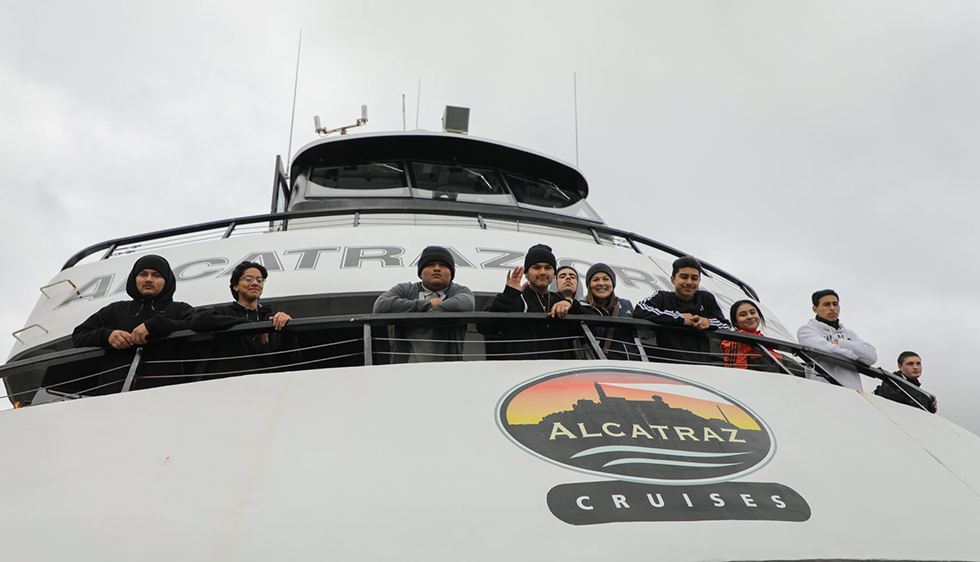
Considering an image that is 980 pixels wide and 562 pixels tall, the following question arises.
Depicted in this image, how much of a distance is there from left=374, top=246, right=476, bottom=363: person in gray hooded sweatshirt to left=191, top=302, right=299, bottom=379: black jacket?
61 centimetres

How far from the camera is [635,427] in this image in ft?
10.0

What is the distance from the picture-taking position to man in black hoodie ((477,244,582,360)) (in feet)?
12.6

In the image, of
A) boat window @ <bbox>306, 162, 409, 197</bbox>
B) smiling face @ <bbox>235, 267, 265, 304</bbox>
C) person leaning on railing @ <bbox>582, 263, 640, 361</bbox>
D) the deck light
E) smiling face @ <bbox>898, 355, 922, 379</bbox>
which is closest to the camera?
smiling face @ <bbox>235, 267, 265, 304</bbox>

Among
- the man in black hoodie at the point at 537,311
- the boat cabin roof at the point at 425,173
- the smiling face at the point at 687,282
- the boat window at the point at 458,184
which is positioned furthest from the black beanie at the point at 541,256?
the boat window at the point at 458,184

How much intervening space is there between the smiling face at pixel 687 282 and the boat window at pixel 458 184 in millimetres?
3727

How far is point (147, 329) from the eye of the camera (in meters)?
3.50

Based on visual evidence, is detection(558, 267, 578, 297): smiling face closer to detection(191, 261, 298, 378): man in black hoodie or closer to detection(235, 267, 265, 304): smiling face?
detection(191, 261, 298, 378): man in black hoodie

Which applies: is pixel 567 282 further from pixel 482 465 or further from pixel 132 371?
pixel 132 371

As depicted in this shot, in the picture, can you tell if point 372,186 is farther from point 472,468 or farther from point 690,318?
point 472,468

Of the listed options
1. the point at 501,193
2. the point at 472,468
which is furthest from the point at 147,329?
A: the point at 501,193

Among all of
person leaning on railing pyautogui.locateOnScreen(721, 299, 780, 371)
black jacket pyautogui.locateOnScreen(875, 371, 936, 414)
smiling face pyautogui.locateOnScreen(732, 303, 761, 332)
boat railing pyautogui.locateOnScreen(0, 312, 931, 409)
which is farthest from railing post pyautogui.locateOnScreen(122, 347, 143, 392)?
black jacket pyautogui.locateOnScreen(875, 371, 936, 414)

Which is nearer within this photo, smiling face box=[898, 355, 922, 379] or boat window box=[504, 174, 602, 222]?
smiling face box=[898, 355, 922, 379]

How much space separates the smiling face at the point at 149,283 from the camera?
410 cm

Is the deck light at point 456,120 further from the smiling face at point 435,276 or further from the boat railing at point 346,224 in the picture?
the smiling face at point 435,276
